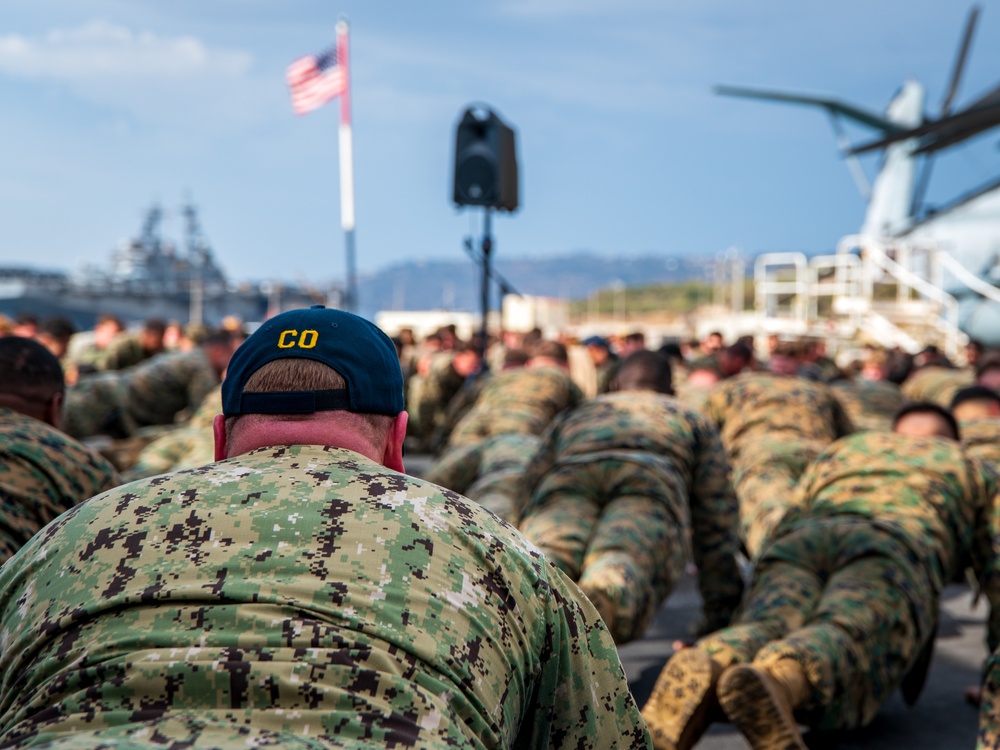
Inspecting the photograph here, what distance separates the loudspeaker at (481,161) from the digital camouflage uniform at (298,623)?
681 centimetres

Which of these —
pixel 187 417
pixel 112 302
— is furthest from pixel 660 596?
pixel 112 302

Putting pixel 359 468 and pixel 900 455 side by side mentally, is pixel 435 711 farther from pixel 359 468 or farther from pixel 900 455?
pixel 900 455

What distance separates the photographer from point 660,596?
464 cm

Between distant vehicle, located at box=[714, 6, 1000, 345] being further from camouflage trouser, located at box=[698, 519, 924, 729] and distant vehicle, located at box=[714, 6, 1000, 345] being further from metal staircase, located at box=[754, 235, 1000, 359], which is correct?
camouflage trouser, located at box=[698, 519, 924, 729]

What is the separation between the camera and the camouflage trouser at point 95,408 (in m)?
A: 9.93

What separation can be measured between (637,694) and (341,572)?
10.9 feet

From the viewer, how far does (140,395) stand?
10.0 m

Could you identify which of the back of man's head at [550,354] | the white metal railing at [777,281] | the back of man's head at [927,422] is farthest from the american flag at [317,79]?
the back of man's head at [927,422]

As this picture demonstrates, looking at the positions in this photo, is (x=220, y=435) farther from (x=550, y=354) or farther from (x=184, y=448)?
(x=550, y=354)

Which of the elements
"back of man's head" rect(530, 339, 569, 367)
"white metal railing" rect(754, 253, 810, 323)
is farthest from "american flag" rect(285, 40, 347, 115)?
"back of man's head" rect(530, 339, 569, 367)

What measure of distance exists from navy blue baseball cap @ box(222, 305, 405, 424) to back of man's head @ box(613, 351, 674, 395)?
3929 millimetres

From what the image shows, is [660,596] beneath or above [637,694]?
above

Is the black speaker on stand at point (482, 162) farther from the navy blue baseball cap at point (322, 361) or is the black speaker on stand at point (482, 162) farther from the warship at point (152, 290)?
the warship at point (152, 290)

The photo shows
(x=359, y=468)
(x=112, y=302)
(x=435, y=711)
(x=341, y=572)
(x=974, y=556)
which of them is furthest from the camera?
(x=112, y=302)
